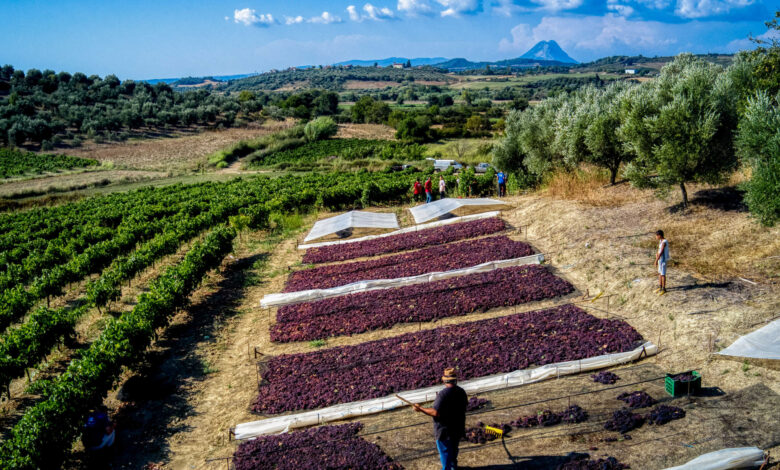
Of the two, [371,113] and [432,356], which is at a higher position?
[371,113]

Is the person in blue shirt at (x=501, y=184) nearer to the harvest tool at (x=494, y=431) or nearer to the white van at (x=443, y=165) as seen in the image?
the harvest tool at (x=494, y=431)

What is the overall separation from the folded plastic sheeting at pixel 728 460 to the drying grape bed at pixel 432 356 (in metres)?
4.43

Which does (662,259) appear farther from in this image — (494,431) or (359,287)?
(359,287)

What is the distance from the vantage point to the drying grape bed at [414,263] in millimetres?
20656

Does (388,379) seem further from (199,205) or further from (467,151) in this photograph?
(467,151)

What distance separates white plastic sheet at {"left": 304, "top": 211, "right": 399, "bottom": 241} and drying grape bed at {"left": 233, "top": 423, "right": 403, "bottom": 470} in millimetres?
17818

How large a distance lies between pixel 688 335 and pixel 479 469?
7.37m

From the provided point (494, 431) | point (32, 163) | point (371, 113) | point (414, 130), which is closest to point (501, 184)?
point (494, 431)

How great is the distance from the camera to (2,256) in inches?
1106

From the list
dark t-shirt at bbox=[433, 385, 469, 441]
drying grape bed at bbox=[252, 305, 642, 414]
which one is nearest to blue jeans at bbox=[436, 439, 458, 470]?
dark t-shirt at bbox=[433, 385, 469, 441]

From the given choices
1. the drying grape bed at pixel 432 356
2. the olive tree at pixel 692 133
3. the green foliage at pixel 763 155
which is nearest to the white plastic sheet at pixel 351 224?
the drying grape bed at pixel 432 356

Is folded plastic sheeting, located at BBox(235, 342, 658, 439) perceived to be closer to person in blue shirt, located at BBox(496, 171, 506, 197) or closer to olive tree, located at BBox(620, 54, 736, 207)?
olive tree, located at BBox(620, 54, 736, 207)

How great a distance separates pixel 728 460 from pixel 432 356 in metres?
7.08

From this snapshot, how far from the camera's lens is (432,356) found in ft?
44.4
